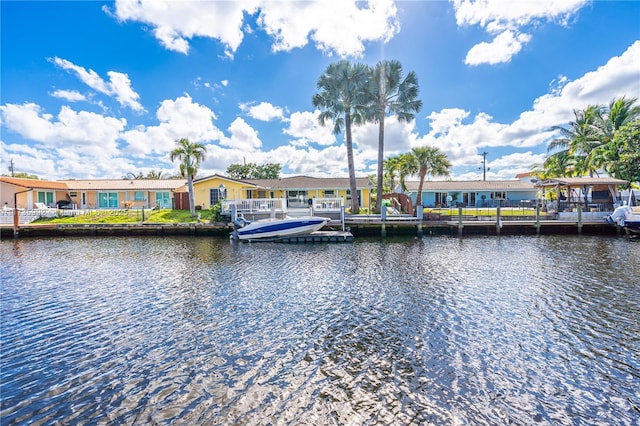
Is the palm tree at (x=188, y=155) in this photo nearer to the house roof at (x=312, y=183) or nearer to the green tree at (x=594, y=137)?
the house roof at (x=312, y=183)

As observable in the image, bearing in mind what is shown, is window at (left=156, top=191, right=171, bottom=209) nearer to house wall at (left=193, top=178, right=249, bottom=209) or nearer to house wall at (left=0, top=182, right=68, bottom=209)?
house wall at (left=193, top=178, right=249, bottom=209)

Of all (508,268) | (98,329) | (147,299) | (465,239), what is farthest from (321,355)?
(465,239)

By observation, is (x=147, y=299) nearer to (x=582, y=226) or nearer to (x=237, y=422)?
(x=237, y=422)

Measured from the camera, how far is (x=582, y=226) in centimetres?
2464

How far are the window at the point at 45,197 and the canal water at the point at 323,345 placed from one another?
89.4 ft

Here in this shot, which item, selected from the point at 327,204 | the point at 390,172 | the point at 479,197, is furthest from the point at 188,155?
the point at 479,197

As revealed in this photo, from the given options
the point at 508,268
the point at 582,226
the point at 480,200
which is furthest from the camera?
the point at 480,200

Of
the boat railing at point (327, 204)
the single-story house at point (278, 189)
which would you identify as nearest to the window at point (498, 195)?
the single-story house at point (278, 189)

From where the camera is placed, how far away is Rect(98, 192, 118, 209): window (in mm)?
37031

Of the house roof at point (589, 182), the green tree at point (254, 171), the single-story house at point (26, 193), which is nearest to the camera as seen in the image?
the house roof at point (589, 182)

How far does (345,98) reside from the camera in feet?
98.0

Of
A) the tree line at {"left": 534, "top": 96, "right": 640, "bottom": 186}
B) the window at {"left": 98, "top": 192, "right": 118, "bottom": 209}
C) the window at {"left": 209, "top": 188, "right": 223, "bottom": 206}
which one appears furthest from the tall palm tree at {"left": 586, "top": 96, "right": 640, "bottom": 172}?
the window at {"left": 98, "top": 192, "right": 118, "bottom": 209}

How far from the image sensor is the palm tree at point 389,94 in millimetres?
29844

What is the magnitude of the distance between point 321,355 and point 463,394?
8.97ft
